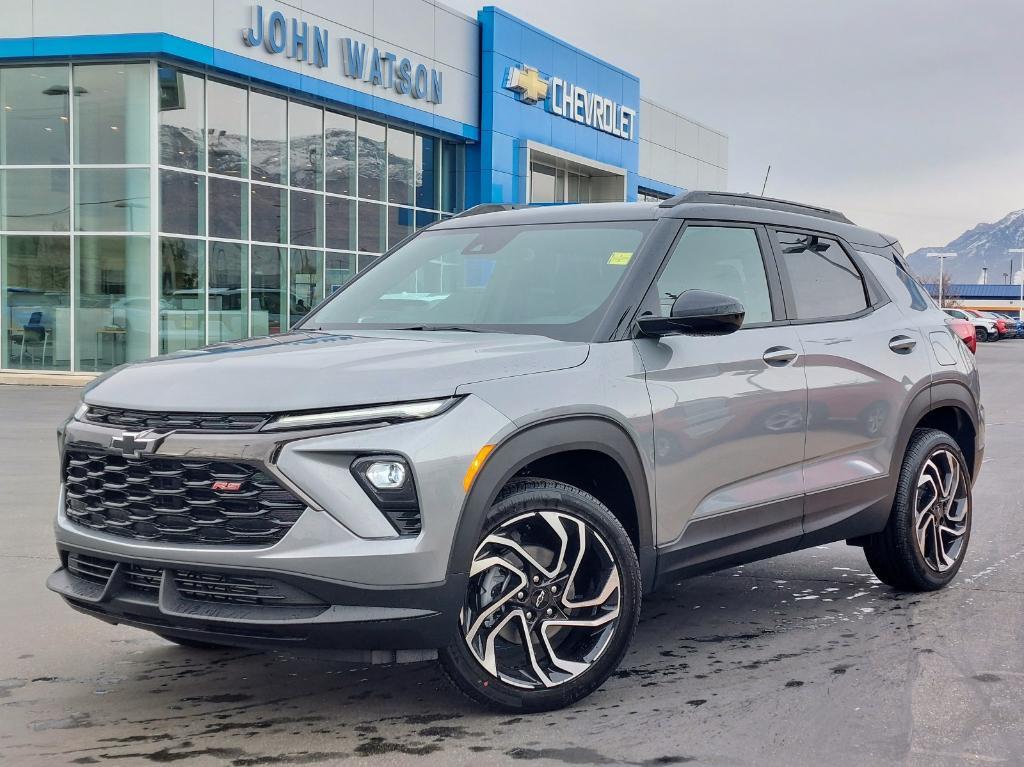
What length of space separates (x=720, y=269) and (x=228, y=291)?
20519 mm

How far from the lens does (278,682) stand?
14.8 ft

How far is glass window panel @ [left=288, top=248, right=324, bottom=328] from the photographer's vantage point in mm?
26594

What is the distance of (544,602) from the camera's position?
4.07m

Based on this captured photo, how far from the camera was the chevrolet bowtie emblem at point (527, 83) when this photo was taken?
32719mm

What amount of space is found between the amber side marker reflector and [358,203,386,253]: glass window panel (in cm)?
2548

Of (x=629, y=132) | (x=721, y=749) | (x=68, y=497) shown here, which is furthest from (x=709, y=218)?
(x=629, y=132)

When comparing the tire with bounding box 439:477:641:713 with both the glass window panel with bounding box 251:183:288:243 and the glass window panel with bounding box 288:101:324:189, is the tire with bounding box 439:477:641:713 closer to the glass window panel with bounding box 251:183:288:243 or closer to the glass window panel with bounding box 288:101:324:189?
the glass window panel with bounding box 251:183:288:243

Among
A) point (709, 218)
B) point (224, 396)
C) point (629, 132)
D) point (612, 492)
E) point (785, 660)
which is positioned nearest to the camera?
point (224, 396)

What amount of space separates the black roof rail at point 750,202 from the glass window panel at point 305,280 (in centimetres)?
2111

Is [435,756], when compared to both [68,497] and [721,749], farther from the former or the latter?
[68,497]

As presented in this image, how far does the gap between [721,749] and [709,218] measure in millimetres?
2292

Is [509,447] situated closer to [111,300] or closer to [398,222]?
[111,300]

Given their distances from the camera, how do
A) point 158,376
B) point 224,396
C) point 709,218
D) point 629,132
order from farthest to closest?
point 629,132 → point 709,218 → point 158,376 → point 224,396

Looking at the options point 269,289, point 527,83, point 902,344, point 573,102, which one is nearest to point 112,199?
point 269,289
